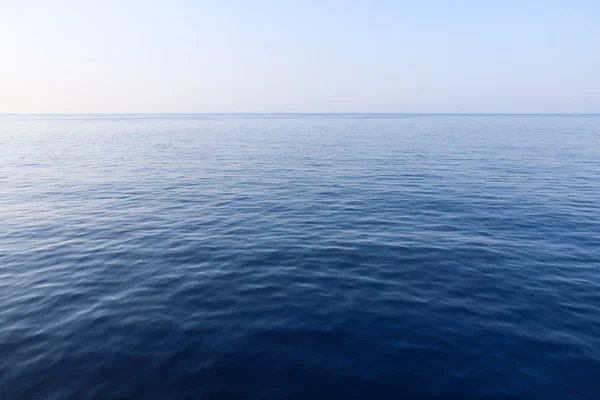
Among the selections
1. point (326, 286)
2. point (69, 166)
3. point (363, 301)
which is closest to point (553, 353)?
point (363, 301)

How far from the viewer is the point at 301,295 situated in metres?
15.9

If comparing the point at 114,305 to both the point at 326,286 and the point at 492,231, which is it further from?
the point at 492,231

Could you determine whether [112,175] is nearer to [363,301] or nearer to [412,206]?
[412,206]

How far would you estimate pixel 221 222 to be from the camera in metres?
26.5

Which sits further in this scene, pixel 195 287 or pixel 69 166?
pixel 69 166

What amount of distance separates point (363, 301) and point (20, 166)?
60614 millimetres

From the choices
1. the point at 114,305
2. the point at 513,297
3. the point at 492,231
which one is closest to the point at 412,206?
the point at 492,231

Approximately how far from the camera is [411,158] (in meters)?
59.2

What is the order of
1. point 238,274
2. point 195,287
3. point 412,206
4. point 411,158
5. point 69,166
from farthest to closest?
point 411,158 < point 69,166 < point 412,206 < point 238,274 < point 195,287

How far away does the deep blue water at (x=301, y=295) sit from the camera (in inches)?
435

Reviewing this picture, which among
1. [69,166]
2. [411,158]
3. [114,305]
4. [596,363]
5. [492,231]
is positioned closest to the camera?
[596,363]

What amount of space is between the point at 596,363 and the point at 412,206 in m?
19.5

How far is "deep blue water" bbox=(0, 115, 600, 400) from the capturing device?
435 inches

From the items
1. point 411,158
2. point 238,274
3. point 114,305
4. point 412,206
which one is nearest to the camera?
point 114,305
